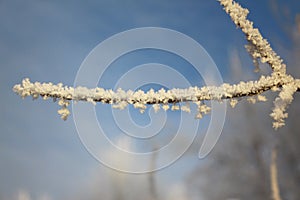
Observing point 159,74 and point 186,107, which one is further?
point 159,74

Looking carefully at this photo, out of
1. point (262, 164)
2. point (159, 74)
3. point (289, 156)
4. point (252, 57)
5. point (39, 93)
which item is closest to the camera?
point (39, 93)

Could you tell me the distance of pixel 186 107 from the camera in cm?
58

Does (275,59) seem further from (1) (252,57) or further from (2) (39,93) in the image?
(2) (39,93)

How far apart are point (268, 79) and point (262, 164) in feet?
32.5

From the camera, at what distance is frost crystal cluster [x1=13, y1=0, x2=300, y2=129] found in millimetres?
527

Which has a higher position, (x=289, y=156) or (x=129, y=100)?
(x=289, y=156)

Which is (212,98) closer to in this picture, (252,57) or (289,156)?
(252,57)

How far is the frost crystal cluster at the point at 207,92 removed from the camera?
53 centimetres

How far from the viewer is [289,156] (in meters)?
8.92

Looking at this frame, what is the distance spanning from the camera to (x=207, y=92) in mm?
568

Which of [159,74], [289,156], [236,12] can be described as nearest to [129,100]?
[236,12]

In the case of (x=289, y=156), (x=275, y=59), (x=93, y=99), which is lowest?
(x=93, y=99)

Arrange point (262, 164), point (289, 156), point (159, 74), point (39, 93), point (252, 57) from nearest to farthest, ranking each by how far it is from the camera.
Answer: point (39, 93), point (252, 57), point (159, 74), point (289, 156), point (262, 164)

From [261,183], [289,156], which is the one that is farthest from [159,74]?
[261,183]
